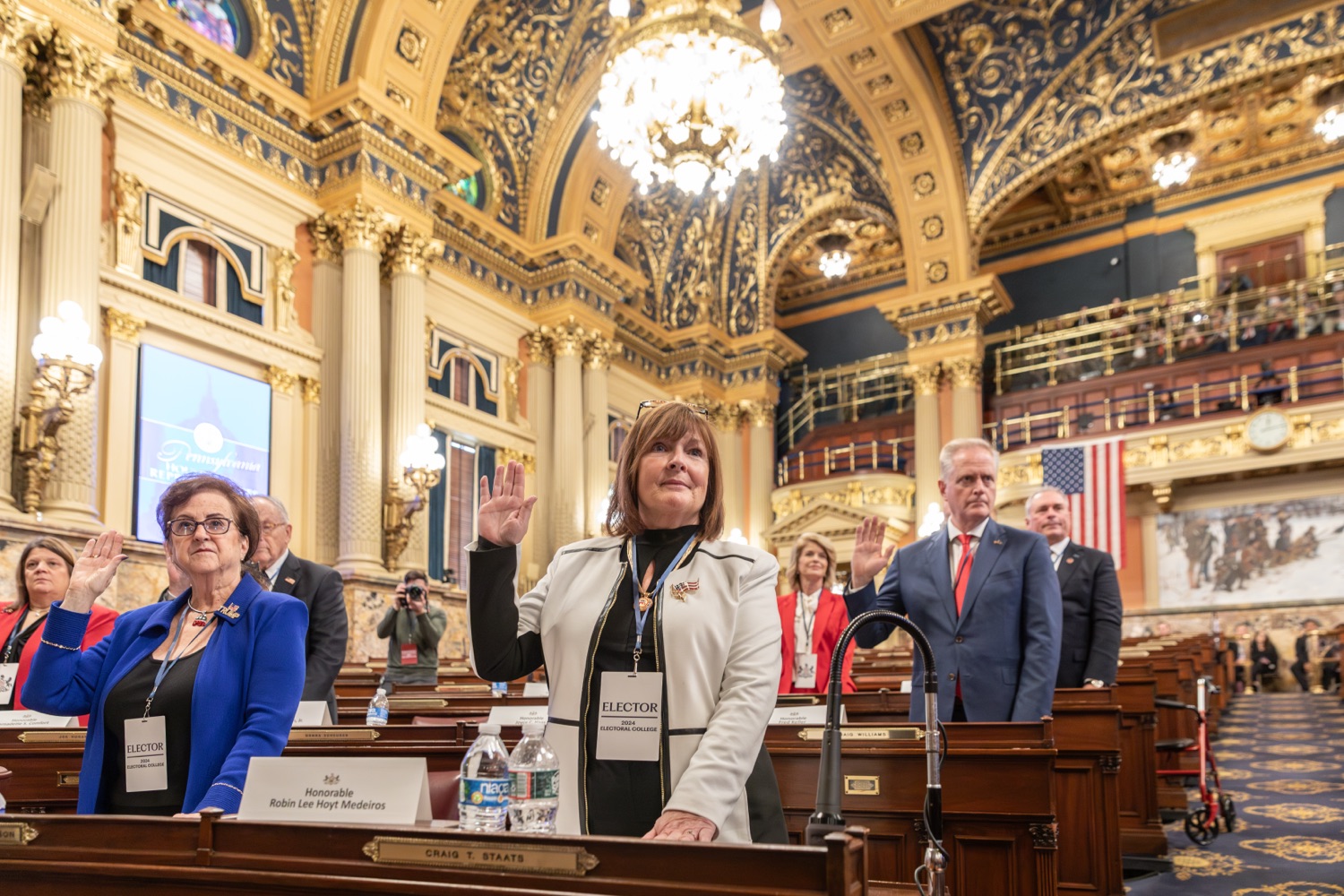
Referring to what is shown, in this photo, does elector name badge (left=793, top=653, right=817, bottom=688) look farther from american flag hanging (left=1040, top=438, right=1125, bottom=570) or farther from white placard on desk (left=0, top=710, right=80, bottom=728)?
american flag hanging (left=1040, top=438, right=1125, bottom=570)

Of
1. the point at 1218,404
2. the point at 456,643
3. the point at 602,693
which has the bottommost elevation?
the point at 456,643

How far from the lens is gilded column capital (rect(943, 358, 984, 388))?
15.8 meters

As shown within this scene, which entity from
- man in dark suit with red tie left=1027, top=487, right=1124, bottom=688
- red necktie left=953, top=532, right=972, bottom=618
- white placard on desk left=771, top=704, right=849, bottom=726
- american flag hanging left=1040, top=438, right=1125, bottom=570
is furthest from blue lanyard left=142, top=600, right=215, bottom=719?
american flag hanging left=1040, top=438, right=1125, bottom=570

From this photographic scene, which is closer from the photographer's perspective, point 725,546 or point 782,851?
point 782,851

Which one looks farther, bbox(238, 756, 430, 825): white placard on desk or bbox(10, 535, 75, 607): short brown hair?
bbox(10, 535, 75, 607): short brown hair

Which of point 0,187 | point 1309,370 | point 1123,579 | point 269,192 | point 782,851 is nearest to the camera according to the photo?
point 782,851

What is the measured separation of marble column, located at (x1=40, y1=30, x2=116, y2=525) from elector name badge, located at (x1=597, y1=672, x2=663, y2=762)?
7.45m

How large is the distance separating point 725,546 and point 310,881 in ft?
2.84

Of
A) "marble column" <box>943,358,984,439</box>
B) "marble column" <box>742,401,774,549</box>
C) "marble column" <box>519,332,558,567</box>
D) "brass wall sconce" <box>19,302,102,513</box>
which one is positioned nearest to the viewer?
"brass wall sconce" <box>19,302,102,513</box>

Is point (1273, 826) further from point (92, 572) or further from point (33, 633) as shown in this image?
point (33, 633)

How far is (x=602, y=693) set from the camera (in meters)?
1.74

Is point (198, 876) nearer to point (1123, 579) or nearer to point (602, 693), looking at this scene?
point (602, 693)

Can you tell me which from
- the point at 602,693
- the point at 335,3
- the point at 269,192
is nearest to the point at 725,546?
the point at 602,693

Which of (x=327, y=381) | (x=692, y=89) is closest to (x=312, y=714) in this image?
(x=692, y=89)
